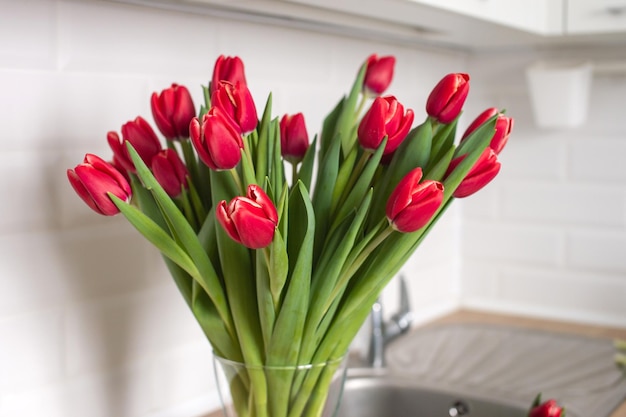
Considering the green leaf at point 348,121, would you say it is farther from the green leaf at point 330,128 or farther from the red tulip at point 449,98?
the red tulip at point 449,98

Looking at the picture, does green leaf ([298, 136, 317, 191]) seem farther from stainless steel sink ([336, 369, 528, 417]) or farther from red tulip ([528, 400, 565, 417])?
stainless steel sink ([336, 369, 528, 417])

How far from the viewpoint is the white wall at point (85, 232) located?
0.97m

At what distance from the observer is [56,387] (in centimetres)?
104

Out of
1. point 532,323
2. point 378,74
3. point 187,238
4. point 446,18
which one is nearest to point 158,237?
point 187,238

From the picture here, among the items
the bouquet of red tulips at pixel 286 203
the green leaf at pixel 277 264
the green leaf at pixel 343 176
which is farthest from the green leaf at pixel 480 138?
the green leaf at pixel 277 264

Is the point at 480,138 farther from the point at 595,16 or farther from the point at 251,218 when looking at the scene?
the point at 595,16

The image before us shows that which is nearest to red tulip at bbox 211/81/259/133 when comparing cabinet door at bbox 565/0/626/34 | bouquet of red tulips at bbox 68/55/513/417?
bouquet of red tulips at bbox 68/55/513/417

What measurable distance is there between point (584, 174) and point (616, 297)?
273 millimetres

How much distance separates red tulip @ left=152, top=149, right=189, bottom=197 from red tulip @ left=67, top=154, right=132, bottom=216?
0.06 meters

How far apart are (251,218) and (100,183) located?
173mm

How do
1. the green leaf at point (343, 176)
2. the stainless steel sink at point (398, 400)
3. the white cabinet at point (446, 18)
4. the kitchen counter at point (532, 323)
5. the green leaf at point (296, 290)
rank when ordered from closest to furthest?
the green leaf at point (296, 290)
the green leaf at point (343, 176)
the white cabinet at point (446, 18)
the stainless steel sink at point (398, 400)
the kitchen counter at point (532, 323)

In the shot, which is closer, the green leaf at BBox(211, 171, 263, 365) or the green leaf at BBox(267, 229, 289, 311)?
the green leaf at BBox(267, 229, 289, 311)

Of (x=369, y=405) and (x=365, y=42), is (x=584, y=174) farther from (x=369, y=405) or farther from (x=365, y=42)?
(x=369, y=405)

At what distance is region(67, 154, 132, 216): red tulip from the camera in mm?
795
